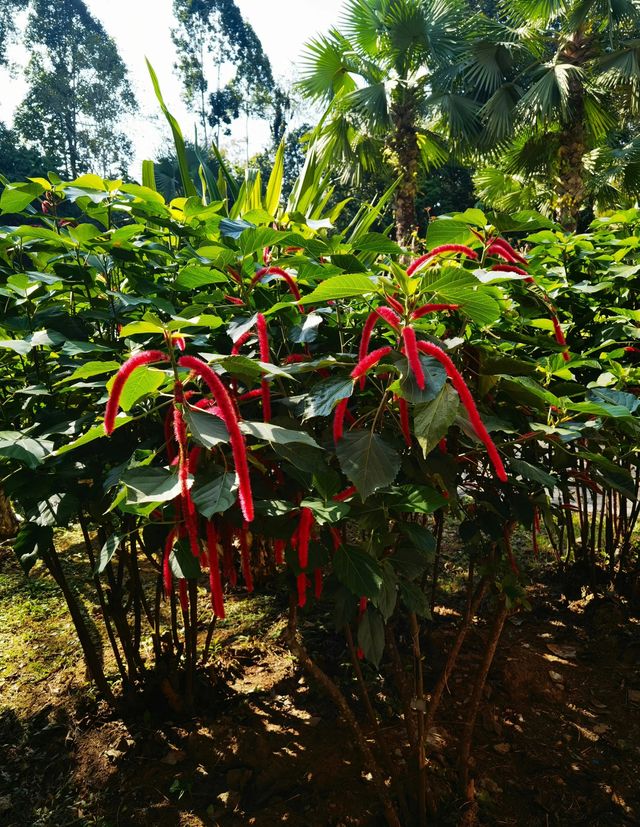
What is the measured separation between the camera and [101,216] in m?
1.25

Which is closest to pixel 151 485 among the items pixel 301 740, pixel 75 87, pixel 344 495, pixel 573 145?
pixel 344 495

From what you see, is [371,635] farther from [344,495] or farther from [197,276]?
[197,276]

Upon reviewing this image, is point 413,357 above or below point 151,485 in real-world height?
above

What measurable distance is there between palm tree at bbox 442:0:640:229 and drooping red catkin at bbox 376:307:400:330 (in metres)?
8.07

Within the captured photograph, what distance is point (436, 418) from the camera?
2.48 feet

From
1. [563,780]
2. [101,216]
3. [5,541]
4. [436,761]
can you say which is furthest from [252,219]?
[5,541]

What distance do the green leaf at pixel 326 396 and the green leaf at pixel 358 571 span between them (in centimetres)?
25

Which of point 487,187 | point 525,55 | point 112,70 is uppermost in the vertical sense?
point 112,70

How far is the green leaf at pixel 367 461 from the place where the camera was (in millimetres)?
801

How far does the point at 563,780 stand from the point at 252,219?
184 cm

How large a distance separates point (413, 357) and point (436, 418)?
0.28 ft

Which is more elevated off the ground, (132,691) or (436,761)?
(132,691)

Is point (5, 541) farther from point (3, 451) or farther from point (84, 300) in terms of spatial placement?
point (3, 451)

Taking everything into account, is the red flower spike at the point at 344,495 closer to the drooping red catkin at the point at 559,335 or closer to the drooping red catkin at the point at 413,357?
the drooping red catkin at the point at 413,357
